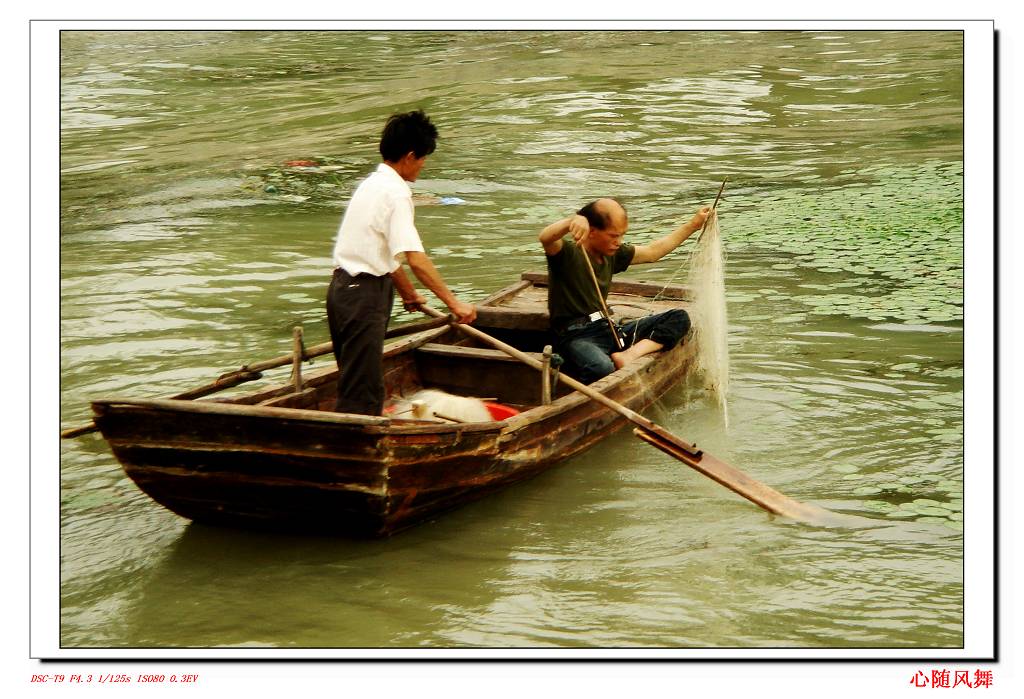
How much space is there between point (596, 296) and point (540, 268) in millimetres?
3282

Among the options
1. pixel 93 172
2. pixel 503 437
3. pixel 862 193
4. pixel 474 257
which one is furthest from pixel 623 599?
pixel 93 172

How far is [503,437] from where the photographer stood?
5.32m

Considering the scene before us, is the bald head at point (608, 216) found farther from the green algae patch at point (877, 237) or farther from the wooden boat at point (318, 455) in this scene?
the green algae patch at point (877, 237)

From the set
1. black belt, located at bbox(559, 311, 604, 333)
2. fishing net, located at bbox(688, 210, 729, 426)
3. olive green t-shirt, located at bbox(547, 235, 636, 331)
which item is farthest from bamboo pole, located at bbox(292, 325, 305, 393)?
fishing net, located at bbox(688, 210, 729, 426)

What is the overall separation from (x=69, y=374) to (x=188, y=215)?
4.32 meters

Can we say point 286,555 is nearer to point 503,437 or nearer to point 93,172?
point 503,437

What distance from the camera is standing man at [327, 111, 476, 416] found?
4.82m

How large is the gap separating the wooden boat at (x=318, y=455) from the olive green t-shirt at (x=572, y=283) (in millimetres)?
516

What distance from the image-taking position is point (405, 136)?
4.88m

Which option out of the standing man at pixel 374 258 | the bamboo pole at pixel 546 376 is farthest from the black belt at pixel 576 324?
the standing man at pixel 374 258

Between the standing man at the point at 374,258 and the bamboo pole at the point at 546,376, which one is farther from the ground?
the standing man at the point at 374,258

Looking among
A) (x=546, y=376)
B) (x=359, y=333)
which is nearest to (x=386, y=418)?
(x=359, y=333)

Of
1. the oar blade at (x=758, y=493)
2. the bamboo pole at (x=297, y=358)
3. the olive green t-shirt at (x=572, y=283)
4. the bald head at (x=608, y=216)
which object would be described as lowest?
the oar blade at (x=758, y=493)

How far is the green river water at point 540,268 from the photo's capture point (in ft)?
15.6
